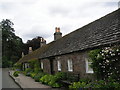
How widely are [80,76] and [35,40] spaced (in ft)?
181

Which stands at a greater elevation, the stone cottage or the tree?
the tree

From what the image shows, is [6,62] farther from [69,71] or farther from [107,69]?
[107,69]

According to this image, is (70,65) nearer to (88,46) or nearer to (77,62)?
(77,62)

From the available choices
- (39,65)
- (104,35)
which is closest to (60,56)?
(104,35)

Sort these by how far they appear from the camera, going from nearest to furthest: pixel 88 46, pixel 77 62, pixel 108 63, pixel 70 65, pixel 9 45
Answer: pixel 108 63 < pixel 88 46 < pixel 77 62 < pixel 70 65 < pixel 9 45

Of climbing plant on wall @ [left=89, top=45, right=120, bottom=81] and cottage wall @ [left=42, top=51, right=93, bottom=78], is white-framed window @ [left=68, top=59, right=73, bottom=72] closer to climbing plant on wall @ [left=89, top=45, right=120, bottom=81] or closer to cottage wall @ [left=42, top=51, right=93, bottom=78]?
cottage wall @ [left=42, top=51, right=93, bottom=78]

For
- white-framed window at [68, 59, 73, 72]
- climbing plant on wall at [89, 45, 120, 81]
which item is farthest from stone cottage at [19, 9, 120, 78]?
climbing plant on wall at [89, 45, 120, 81]

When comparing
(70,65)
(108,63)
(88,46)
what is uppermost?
(88,46)

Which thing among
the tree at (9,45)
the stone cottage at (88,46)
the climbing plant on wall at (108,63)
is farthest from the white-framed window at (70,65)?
the tree at (9,45)

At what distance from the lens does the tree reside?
2953 inches

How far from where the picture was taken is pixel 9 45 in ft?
255

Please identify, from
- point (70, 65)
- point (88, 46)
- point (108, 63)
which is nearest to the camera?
point (108, 63)

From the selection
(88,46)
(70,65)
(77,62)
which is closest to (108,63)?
(88,46)

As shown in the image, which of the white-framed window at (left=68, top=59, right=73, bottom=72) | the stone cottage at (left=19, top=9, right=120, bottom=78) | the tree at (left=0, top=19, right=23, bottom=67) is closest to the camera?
the stone cottage at (left=19, top=9, right=120, bottom=78)
